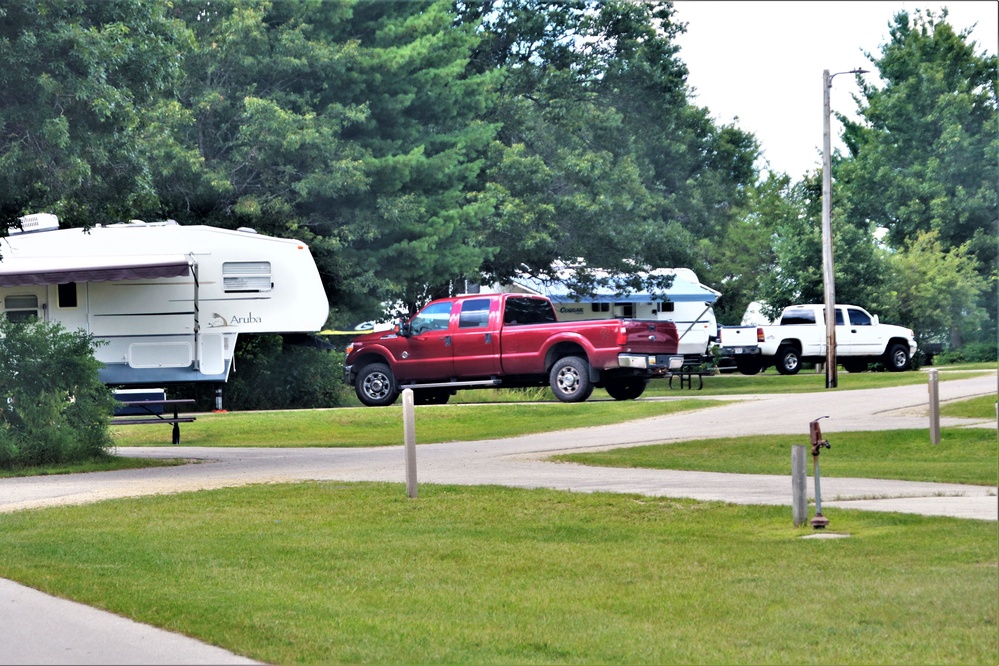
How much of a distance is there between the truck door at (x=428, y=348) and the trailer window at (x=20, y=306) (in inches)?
257

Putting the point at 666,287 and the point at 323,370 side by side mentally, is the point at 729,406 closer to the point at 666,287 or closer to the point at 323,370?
the point at 666,287

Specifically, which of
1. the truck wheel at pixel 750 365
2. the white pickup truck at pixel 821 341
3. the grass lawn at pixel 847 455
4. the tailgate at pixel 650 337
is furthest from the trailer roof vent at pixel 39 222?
the truck wheel at pixel 750 365

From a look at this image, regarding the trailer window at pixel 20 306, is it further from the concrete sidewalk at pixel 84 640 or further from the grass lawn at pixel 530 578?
the concrete sidewalk at pixel 84 640

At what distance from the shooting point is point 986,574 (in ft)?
26.1

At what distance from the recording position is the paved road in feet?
24.6

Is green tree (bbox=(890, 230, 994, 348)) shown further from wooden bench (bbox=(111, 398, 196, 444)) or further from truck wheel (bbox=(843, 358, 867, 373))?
wooden bench (bbox=(111, 398, 196, 444))

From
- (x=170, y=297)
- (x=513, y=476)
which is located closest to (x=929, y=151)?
(x=170, y=297)

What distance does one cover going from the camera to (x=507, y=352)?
25734mm

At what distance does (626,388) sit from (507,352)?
2.39 metres

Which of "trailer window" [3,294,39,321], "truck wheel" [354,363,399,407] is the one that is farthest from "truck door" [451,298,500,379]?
"trailer window" [3,294,39,321]

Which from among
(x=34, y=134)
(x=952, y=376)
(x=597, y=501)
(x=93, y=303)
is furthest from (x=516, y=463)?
(x=952, y=376)

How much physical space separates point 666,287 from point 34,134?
46.2 ft

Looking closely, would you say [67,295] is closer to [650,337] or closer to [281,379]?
[281,379]

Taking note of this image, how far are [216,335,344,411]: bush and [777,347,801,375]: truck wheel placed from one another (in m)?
10.9
